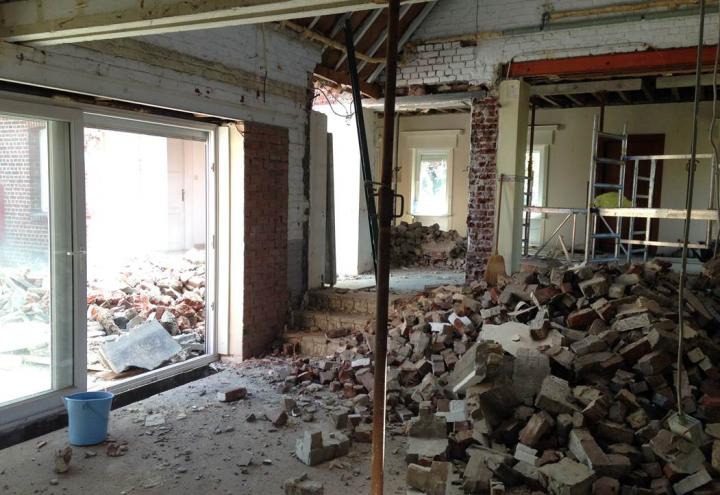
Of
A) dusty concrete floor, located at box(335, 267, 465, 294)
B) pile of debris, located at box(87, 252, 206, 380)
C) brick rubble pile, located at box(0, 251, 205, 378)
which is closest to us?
brick rubble pile, located at box(0, 251, 205, 378)

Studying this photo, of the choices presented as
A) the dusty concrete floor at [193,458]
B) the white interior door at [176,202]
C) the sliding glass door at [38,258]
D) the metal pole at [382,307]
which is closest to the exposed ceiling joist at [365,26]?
the sliding glass door at [38,258]

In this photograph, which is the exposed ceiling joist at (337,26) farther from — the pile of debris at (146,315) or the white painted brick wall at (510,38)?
the pile of debris at (146,315)

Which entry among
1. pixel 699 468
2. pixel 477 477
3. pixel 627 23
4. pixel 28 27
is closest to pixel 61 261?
pixel 28 27

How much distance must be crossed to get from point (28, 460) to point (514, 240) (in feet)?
16.6

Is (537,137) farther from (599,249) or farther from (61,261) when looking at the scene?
(61,261)

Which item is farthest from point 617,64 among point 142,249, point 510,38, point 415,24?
point 142,249

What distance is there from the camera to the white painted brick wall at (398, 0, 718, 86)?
5.53 meters

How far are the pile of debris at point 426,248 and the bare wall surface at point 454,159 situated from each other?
3.27ft

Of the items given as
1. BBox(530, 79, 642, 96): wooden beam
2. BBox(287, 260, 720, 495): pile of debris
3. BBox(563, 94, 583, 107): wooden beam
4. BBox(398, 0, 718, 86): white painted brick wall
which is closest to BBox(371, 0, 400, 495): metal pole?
BBox(287, 260, 720, 495): pile of debris

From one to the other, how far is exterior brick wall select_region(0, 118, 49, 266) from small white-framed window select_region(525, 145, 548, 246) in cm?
855

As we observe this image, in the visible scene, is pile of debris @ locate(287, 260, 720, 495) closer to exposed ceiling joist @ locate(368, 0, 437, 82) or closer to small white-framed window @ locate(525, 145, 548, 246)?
exposed ceiling joist @ locate(368, 0, 437, 82)

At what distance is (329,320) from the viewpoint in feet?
19.7

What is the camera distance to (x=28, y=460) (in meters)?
3.43

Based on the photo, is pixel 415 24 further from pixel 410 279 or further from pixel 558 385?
pixel 558 385
